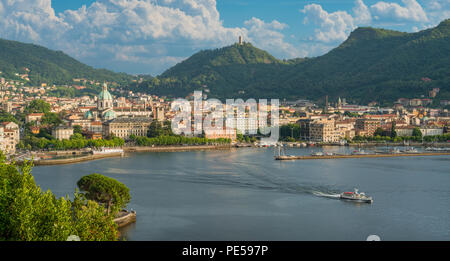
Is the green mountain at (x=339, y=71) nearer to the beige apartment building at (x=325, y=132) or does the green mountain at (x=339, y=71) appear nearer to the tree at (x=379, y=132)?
the tree at (x=379, y=132)

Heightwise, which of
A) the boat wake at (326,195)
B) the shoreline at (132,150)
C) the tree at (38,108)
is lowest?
the boat wake at (326,195)

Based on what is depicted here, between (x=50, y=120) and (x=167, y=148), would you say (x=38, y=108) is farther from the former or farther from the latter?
(x=167, y=148)

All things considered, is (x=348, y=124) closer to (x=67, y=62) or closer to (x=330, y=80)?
(x=330, y=80)

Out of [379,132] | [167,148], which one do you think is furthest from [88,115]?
[379,132]

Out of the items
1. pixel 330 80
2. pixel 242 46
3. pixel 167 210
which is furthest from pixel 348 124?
pixel 242 46

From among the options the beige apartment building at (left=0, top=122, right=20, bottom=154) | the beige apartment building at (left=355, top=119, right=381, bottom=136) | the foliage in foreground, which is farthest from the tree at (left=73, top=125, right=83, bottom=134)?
the foliage in foreground

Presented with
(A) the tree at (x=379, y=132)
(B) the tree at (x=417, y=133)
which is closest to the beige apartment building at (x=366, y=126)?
(A) the tree at (x=379, y=132)

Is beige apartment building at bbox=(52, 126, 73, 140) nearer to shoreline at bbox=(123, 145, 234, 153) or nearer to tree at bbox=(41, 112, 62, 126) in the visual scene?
shoreline at bbox=(123, 145, 234, 153)
